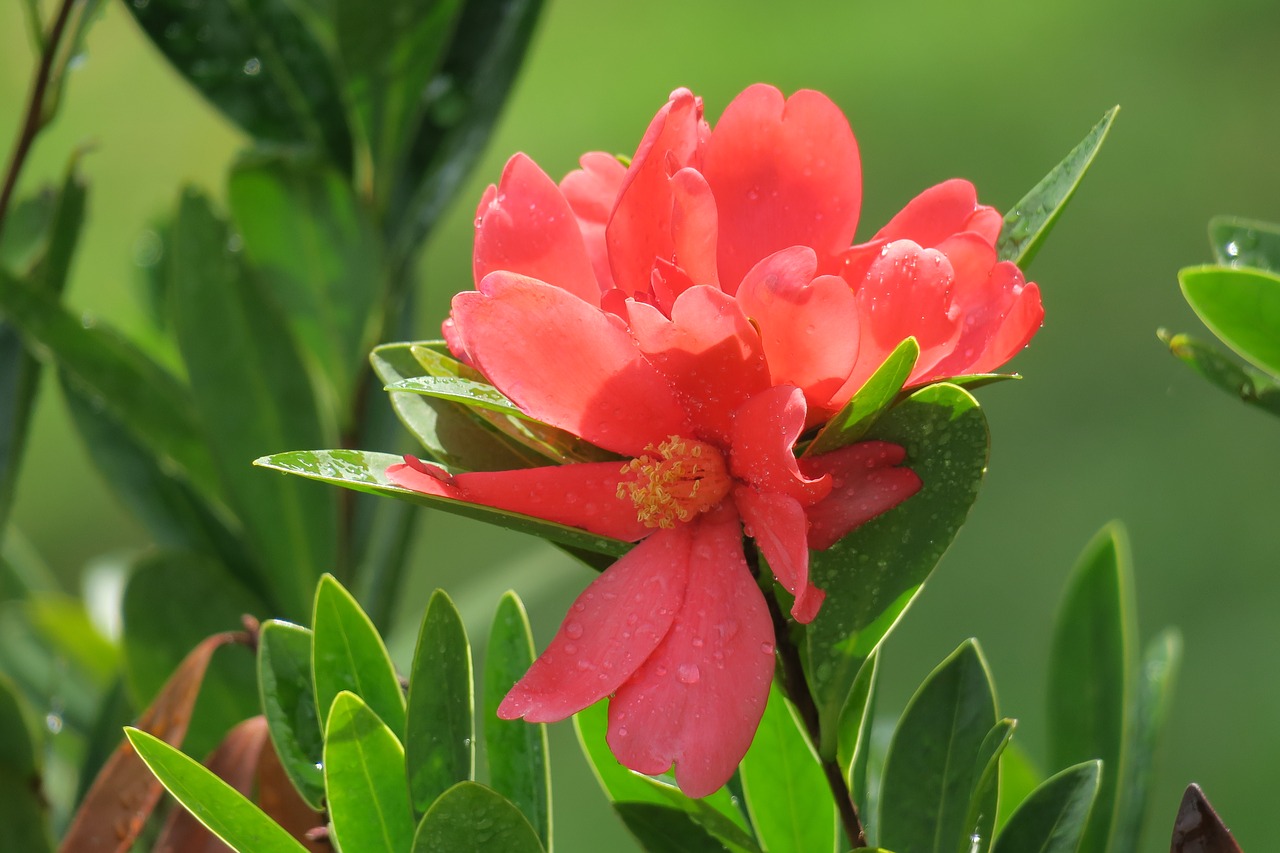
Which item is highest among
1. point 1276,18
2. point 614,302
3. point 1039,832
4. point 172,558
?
point 1276,18

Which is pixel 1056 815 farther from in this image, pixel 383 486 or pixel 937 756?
pixel 383 486

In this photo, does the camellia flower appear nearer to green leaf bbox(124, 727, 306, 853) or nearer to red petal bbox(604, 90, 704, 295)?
red petal bbox(604, 90, 704, 295)

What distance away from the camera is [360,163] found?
0.97 metres

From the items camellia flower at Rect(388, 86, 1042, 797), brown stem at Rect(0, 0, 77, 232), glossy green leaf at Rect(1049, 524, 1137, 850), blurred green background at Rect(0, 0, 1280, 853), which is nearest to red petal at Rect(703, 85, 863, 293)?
camellia flower at Rect(388, 86, 1042, 797)

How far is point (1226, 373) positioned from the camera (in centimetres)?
52

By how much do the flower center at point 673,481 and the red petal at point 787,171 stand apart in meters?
0.09

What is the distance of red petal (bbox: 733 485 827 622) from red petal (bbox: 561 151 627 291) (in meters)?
0.13

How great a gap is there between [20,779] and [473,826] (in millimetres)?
423

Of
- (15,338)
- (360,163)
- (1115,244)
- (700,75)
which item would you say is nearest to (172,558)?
(15,338)

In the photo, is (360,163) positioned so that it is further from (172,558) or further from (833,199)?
(833,199)

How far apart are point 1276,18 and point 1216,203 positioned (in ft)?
2.44

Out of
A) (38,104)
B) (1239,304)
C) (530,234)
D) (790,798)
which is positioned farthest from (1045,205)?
(38,104)

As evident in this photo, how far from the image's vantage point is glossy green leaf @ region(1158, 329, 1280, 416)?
0.51m

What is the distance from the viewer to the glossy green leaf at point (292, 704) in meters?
0.55
